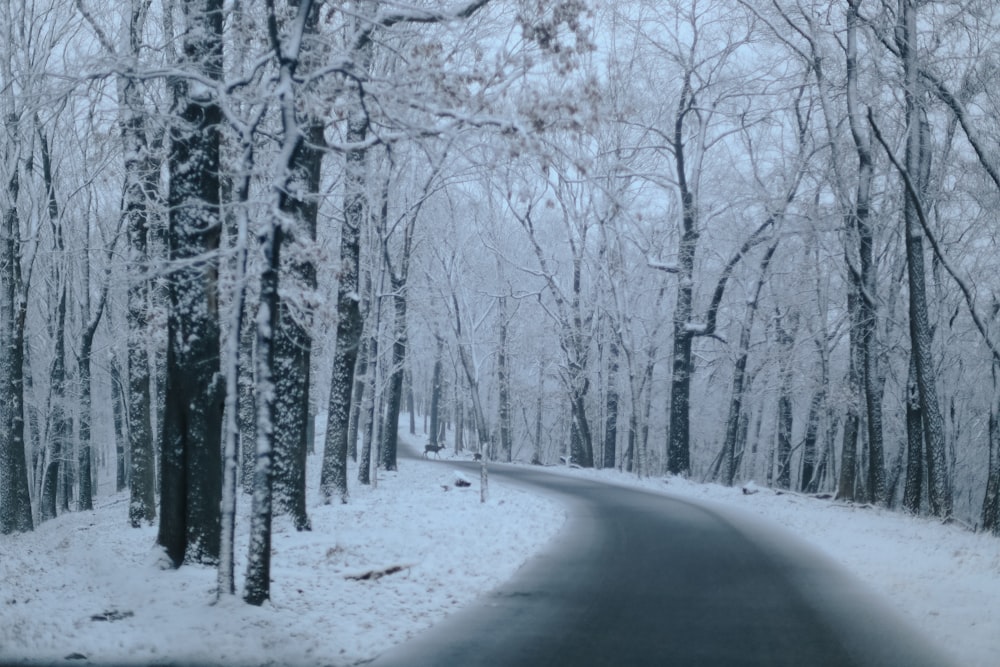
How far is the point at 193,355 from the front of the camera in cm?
1002

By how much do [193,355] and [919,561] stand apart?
10702mm

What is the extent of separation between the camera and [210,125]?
9883 millimetres

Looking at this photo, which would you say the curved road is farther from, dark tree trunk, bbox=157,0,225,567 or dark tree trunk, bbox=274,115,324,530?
dark tree trunk, bbox=274,115,324,530

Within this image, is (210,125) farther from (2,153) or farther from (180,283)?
(2,153)

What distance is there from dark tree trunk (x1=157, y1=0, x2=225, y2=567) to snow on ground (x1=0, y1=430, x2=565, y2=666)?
57 cm

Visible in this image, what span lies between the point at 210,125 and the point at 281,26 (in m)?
1.71

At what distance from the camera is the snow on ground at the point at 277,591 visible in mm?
6957

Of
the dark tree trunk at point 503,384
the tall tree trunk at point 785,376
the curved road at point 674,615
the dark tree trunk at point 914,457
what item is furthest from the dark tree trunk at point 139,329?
the dark tree trunk at point 503,384

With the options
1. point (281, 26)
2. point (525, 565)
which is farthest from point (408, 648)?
point (281, 26)

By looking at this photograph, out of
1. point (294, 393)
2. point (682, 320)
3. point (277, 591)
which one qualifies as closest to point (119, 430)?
point (682, 320)

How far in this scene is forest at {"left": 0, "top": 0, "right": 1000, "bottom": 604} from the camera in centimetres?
937

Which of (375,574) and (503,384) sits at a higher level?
(503,384)

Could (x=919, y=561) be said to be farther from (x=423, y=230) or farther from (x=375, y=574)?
(x=423, y=230)

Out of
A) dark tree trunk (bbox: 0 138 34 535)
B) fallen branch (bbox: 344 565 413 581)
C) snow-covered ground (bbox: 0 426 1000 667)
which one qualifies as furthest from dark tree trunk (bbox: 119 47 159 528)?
fallen branch (bbox: 344 565 413 581)
